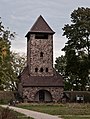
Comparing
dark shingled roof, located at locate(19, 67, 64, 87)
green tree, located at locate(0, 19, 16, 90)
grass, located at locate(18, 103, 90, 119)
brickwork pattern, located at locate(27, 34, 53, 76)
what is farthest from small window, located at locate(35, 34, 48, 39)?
green tree, located at locate(0, 19, 16, 90)

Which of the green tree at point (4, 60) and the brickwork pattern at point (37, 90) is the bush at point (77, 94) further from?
the green tree at point (4, 60)

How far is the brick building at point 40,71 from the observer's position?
6375 cm

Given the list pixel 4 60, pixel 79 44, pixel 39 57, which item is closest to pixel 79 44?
pixel 79 44

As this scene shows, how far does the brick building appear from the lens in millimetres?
63750

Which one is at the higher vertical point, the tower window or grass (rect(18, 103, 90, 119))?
the tower window

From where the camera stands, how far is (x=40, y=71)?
6625cm

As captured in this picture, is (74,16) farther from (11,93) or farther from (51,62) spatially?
(11,93)

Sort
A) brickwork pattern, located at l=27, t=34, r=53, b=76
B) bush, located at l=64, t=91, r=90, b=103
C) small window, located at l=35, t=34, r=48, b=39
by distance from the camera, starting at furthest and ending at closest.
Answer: small window, located at l=35, t=34, r=48, b=39 < bush, located at l=64, t=91, r=90, b=103 < brickwork pattern, located at l=27, t=34, r=53, b=76

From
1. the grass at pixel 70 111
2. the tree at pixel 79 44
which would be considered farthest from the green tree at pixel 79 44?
the grass at pixel 70 111

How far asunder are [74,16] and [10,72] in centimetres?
5165

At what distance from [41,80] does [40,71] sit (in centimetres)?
208

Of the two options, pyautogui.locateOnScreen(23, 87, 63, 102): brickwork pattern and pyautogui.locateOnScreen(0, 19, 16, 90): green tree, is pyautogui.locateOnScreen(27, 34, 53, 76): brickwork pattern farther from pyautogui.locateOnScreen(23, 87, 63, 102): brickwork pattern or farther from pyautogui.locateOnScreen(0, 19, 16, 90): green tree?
pyautogui.locateOnScreen(0, 19, 16, 90): green tree

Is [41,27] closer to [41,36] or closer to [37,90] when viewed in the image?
[41,36]

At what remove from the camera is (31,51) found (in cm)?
6631
